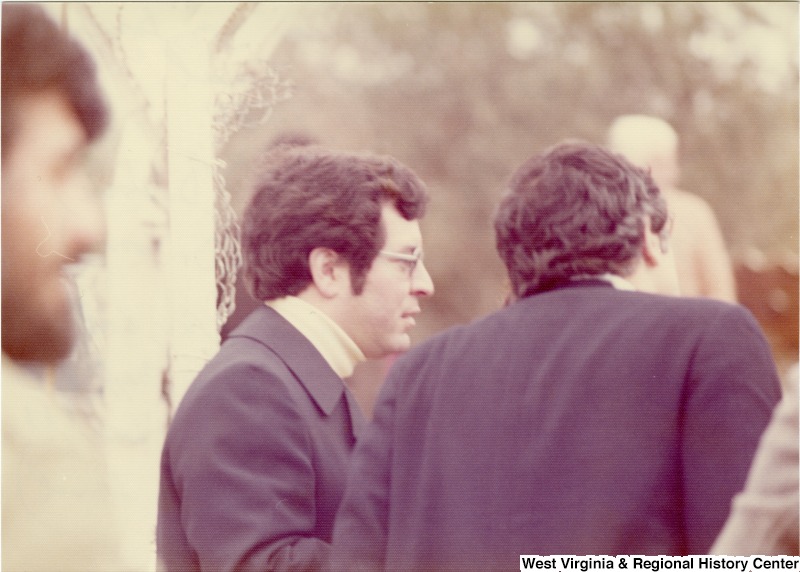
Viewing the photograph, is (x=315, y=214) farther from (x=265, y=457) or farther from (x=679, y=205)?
(x=679, y=205)

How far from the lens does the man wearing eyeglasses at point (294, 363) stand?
295 centimetres

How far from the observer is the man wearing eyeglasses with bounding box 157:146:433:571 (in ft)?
9.69

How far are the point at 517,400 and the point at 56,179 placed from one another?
212cm

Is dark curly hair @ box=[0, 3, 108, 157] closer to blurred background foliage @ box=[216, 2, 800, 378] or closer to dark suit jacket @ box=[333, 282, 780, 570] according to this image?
blurred background foliage @ box=[216, 2, 800, 378]

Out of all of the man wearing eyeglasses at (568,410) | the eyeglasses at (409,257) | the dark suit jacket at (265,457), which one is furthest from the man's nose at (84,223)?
the man wearing eyeglasses at (568,410)

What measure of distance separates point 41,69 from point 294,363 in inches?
64.1

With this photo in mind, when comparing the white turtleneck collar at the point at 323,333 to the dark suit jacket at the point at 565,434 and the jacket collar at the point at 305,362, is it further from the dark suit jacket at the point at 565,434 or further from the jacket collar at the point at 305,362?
the dark suit jacket at the point at 565,434

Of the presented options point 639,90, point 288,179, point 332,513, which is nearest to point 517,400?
point 332,513

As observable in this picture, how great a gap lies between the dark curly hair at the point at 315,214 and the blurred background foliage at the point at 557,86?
0.54 feet

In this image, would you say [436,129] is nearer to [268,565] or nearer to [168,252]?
[168,252]

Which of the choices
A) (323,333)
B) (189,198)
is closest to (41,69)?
(189,198)

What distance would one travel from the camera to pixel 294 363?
3051mm

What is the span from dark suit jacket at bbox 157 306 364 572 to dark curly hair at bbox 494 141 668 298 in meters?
0.82

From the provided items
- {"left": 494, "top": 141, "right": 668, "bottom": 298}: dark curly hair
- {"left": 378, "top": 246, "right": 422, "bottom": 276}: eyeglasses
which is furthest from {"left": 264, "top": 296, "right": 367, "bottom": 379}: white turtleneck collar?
{"left": 494, "top": 141, "right": 668, "bottom": 298}: dark curly hair
